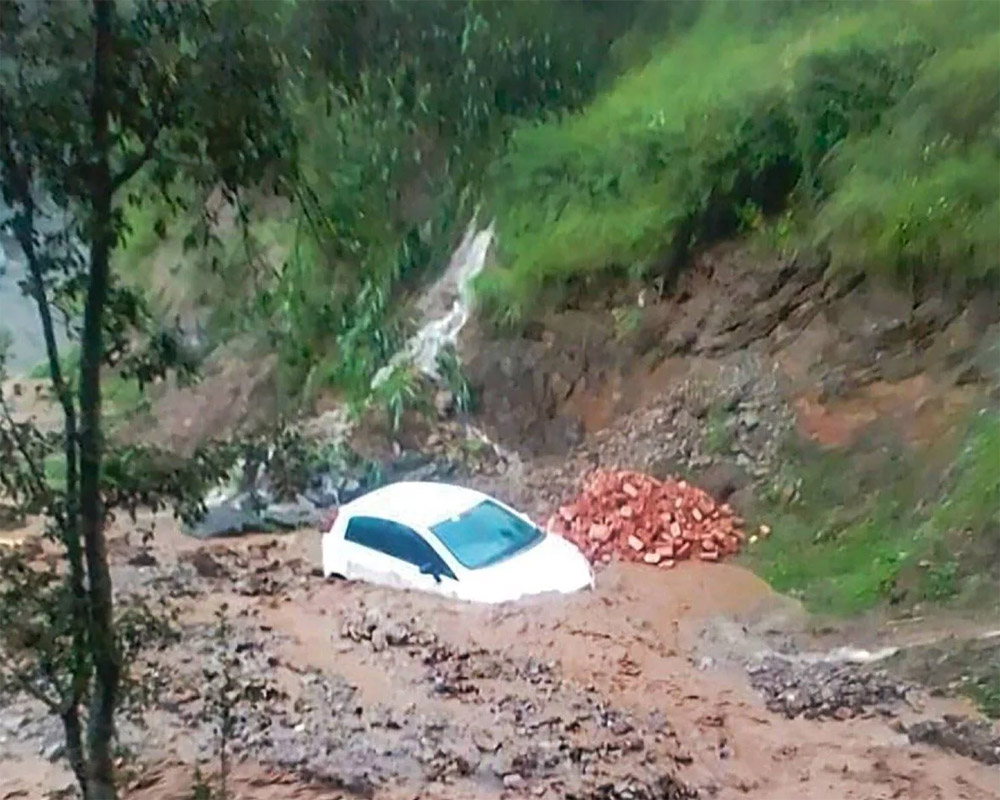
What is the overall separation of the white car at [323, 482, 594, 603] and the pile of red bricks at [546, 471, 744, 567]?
6 cm

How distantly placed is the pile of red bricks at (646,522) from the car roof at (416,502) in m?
0.16

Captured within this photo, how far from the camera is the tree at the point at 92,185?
147 cm

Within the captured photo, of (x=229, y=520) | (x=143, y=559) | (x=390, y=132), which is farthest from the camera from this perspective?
(x=390, y=132)

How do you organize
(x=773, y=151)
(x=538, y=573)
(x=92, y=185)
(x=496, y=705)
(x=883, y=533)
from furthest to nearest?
(x=773, y=151), (x=883, y=533), (x=538, y=573), (x=496, y=705), (x=92, y=185)

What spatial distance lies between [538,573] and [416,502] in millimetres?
225

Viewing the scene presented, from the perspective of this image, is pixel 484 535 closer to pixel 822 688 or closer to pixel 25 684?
→ pixel 822 688

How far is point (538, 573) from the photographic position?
2.18 metres

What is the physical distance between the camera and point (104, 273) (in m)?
1.55

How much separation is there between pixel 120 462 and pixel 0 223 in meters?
0.29

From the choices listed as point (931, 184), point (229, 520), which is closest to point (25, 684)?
point (229, 520)

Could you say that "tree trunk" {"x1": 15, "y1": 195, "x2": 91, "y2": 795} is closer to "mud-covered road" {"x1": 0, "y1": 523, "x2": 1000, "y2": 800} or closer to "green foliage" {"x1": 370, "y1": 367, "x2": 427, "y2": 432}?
"mud-covered road" {"x1": 0, "y1": 523, "x2": 1000, "y2": 800}

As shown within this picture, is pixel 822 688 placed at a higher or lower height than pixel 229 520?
lower

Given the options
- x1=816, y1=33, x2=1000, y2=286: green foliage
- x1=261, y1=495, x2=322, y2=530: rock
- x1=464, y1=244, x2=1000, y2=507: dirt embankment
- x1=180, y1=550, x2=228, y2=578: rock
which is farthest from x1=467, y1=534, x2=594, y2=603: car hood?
x1=816, y1=33, x2=1000, y2=286: green foliage

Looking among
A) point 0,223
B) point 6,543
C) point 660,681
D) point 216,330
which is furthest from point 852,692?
point 0,223
